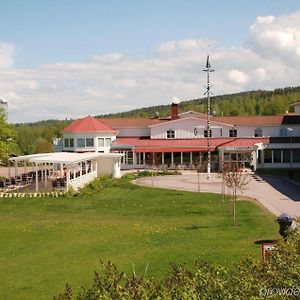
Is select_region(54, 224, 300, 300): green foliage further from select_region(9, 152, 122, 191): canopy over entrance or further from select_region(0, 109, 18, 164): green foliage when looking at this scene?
select_region(0, 109, 18, 164): green foliage

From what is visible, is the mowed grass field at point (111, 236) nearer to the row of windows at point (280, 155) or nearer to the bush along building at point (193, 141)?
the bush along building at point (193, 141)

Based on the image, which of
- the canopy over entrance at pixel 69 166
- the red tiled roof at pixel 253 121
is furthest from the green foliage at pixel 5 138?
the red tiled roof at pixel 253 121

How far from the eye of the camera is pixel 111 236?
2173 centimetres

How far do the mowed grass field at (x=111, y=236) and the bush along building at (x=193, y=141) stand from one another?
80.8 feet

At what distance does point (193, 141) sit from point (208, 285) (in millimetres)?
54624

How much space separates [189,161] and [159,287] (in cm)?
5310

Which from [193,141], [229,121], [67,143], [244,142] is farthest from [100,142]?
[244,142]

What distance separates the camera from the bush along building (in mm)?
58188

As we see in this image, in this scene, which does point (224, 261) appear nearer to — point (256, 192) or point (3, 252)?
point (3, 252)

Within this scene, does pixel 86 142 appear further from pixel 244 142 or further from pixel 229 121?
pixel 244 142

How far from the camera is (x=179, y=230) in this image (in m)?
22.6

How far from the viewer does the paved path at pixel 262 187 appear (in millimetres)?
29438

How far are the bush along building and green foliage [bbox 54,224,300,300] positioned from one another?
159 feet

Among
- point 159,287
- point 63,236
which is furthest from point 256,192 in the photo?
point 159,287
